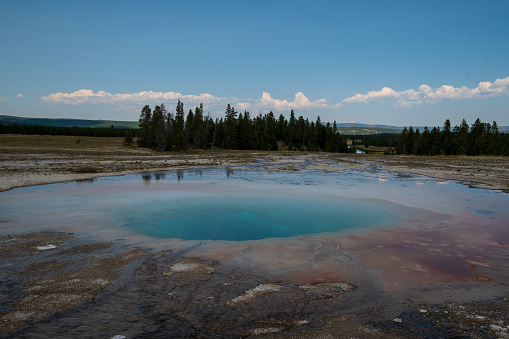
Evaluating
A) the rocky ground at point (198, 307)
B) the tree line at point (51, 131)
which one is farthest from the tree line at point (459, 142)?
the tree line at point (51, 131)

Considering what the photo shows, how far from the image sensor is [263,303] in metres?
6.63

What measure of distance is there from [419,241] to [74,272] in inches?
419

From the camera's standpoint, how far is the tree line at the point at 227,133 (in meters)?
82.4

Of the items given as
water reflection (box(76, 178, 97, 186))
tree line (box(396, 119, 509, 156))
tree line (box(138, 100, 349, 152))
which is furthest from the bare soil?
tree line (box(396, 119, 509, 156))

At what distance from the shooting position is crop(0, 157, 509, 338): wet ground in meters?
5.75

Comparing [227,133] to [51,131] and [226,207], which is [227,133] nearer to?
[226,207]

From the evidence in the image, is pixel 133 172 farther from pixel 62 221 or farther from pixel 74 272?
pixel 74 272

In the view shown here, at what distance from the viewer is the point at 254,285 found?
7555mm

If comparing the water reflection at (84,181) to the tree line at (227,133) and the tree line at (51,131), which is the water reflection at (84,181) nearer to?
the tree line at (227,133)

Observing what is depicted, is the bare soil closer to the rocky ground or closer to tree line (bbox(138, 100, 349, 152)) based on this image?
the rocky ground

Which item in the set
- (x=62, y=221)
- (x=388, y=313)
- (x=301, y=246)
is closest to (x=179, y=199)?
(x=62, y=221)

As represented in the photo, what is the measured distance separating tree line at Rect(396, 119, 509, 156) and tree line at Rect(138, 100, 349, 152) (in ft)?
82.5

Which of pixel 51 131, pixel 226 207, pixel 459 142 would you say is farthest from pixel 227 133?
pixel 51 131

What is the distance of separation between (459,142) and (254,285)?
380 feet
